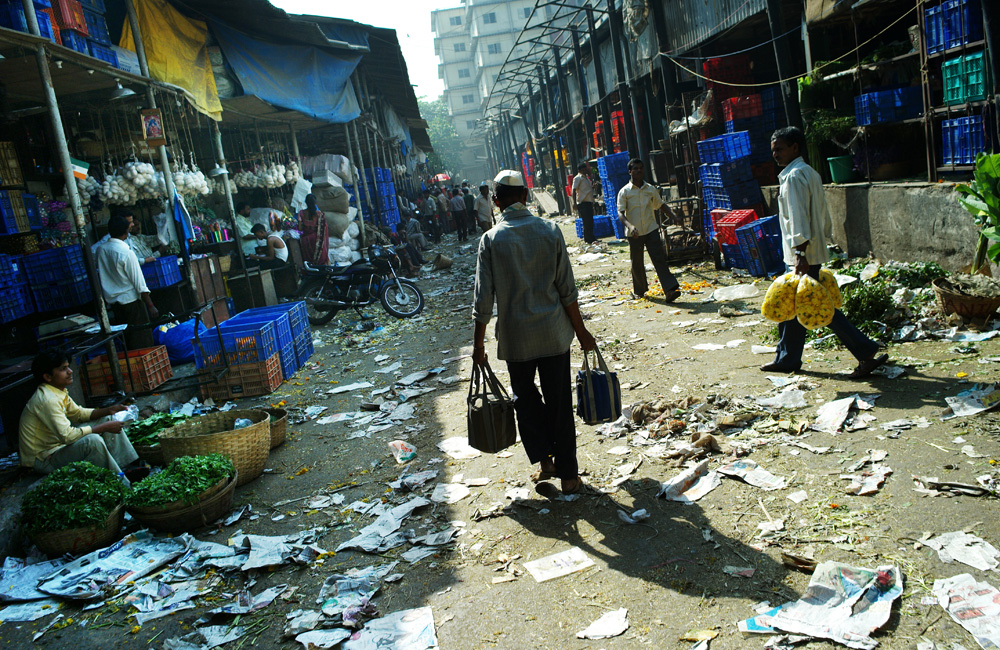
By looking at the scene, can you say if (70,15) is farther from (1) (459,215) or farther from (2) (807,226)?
(1) (459,215)

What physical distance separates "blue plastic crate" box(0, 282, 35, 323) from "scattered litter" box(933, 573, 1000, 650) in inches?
306

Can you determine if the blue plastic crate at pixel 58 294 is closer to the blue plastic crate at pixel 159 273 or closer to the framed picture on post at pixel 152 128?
the blue plastic crate at pixel 159 273

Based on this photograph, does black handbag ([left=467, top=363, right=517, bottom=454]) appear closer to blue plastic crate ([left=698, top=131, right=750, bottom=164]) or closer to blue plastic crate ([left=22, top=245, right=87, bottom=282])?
blue plastic crate ([left=22, top=245, right=87, bottom=282])

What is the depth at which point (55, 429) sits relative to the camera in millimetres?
5074

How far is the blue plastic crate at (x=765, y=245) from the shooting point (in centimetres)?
986

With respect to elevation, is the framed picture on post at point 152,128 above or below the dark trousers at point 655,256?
above

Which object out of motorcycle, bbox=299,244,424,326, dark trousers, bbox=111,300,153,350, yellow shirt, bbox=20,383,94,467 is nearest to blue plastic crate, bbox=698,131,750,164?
motorcycle, bbox=299,244,424,326

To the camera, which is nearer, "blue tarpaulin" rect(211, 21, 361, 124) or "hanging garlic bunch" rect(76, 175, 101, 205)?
"hanging garlic bunch" rect(76, 175, 101, 205)

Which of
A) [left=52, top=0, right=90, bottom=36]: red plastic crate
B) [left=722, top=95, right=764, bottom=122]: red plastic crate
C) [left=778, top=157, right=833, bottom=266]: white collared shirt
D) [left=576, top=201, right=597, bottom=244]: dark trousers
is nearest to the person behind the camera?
[left=778, top=157, right=833, bottom=266]: white collared shirt

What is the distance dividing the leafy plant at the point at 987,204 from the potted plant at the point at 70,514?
23.5 ft

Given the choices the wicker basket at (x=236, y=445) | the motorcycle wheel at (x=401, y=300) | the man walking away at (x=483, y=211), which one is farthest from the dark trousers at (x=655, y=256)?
the man walking away at (x=483, y=211)

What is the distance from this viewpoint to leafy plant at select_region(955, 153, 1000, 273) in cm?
615

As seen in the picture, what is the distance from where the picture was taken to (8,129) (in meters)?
8.22

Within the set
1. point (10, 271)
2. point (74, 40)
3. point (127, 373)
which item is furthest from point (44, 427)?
point (74, 40)
